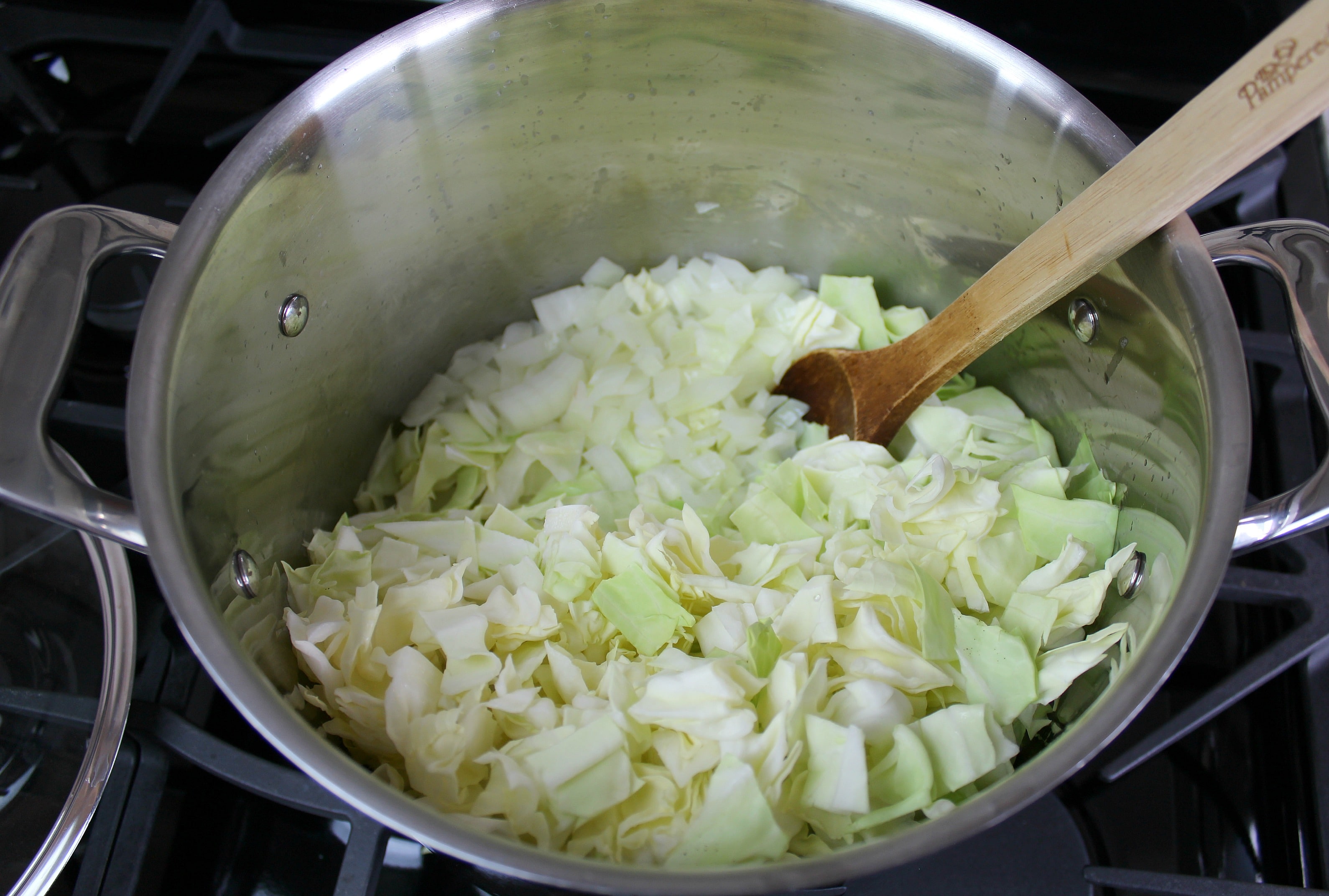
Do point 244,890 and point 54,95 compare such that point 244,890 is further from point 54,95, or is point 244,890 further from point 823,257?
point 54,95

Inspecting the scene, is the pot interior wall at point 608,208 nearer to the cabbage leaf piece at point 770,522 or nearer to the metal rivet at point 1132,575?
the metal rivet at point 1132,575

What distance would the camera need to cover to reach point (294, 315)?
988 mm

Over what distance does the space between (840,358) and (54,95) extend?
→ 123cm

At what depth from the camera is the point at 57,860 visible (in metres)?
0.81

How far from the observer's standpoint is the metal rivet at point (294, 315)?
97cm

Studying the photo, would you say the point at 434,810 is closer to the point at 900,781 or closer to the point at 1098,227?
the point at 900,781

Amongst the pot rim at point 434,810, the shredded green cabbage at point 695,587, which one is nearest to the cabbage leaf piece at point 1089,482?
the shredded green cabbage at point 695,587

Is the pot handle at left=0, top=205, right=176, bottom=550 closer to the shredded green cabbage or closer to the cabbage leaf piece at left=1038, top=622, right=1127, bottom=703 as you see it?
the shredded green cabbage

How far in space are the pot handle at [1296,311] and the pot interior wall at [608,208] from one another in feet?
0.18

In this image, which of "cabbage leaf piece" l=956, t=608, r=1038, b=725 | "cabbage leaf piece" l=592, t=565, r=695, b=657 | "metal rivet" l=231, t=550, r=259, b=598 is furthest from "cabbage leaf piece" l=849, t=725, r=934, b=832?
"metal rivet" l=231, t=550, r=259, b=598

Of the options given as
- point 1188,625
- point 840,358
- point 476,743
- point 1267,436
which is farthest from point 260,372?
point 1267,436

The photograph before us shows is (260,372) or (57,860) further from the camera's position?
(260,372)

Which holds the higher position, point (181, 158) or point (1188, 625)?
point (181, 158)

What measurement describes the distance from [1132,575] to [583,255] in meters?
0.81
